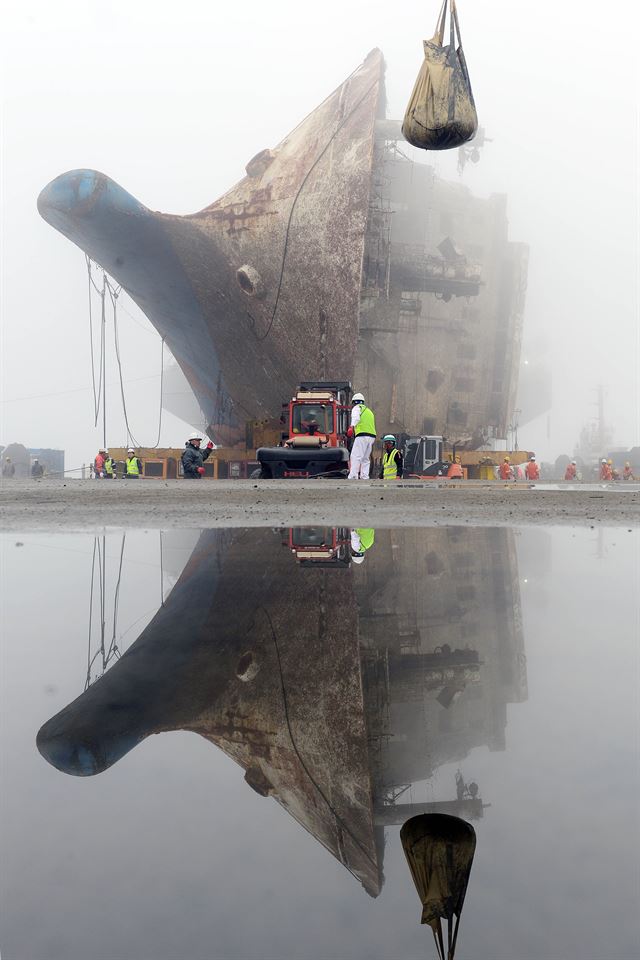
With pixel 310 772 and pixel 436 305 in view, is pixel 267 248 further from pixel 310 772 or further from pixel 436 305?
pixel 310 772

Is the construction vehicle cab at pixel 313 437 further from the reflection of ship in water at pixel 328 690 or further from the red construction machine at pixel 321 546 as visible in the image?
the reflection of ship in water at pixel 328 690

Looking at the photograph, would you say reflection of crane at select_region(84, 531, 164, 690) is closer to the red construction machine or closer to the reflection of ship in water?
the reflection of ship in water

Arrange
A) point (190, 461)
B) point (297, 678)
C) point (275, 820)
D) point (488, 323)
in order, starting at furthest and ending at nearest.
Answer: point (488, 323) < point (190, 461) < point (297, 678) < point (275, 820)

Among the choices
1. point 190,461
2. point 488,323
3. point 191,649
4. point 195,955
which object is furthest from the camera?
point 488,323

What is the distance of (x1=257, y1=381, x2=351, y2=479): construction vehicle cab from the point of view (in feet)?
49.1

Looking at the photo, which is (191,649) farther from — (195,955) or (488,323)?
(488,323)

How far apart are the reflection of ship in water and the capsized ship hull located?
17.7 meters

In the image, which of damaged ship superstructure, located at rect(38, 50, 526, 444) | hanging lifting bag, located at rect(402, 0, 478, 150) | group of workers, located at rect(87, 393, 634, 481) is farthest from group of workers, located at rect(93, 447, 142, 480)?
hanging lifting bag, located at rect(402, 0, 478, 150)

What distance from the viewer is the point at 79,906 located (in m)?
0.96

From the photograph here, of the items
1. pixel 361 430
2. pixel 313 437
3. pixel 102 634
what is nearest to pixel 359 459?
pixel 361 430

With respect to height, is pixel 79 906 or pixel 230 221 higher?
pixel 230 221

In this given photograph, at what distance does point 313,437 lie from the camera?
1597cm

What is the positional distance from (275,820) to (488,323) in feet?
89.1

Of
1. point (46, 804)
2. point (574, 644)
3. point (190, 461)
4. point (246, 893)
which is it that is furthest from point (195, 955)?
point (190, 461)
